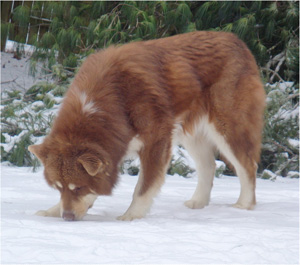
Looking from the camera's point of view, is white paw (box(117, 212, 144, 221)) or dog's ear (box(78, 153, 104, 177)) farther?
white paw (box(117, 212, 144, 221))

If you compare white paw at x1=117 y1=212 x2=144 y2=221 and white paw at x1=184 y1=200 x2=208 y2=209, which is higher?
white paw at x1=117 y1=212 x2=144 y2=221

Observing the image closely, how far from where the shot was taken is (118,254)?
11.4ft

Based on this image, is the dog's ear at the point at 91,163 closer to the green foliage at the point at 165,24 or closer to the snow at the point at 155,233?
the snow at the point at 155,233

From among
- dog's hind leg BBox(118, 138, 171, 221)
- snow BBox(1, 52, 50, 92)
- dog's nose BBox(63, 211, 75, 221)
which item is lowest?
snow BBox(1, 52, 50, 92)

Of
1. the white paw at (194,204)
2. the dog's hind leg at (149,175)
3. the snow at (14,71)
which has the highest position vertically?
the dog's hind leg at (149,175)

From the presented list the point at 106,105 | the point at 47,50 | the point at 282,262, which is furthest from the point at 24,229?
the point at 47,50

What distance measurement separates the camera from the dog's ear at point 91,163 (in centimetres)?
443

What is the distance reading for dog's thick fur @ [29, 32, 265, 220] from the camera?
4652 millimetres

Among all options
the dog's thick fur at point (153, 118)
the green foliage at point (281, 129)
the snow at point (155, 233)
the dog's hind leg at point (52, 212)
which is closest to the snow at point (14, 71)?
the green foliage at point (281, 129)

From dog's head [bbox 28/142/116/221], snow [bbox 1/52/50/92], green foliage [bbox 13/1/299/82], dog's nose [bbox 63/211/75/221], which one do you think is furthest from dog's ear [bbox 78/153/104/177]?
snow [bbox 1/52/50/92]

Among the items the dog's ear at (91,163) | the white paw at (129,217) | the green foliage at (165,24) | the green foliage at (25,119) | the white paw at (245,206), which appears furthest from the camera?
the green foliage at (165,24)

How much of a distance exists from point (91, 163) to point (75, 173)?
0.20m

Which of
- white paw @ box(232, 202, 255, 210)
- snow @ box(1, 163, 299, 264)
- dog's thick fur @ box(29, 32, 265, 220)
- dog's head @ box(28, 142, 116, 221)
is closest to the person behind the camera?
snow @ box(1, 163, 299, 264)

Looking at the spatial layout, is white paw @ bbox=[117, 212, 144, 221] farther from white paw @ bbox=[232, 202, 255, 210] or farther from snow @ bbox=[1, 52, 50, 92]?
snow @ bbox=[1, 52, 50, 92]
